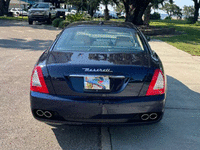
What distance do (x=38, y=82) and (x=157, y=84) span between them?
5.18ft

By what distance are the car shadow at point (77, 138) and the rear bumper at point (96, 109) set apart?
398 mm

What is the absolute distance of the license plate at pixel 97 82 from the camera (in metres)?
3.39

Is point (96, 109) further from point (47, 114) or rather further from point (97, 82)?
point (47, 114)

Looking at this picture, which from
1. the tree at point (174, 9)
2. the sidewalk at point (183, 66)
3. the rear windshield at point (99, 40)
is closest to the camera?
the rear windshield at point (99, 40)

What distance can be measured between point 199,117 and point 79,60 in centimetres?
→ 254

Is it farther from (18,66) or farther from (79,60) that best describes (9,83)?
(79,60)

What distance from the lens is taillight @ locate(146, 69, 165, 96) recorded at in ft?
11.6

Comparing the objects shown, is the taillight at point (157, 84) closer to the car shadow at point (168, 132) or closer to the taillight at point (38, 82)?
the car shadow at point (168, 132)

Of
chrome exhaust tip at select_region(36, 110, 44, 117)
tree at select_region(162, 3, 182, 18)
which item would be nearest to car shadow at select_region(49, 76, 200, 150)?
chrome exhaust tip at select_region(36, 110, 44, 117)

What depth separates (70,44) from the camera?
15.1ft

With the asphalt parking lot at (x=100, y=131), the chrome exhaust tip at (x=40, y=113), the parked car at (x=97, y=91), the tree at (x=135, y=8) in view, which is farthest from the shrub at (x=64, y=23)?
the chrome exhaust tip at (x=40, y=113)

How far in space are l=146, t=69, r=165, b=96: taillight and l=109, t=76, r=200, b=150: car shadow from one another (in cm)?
78

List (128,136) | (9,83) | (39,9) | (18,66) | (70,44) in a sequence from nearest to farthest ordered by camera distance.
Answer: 1. (128,136)
2. (70,44)
3. (9,83)
4. (18,66)
5. (39,9)

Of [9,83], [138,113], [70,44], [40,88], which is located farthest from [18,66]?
[138,113]
